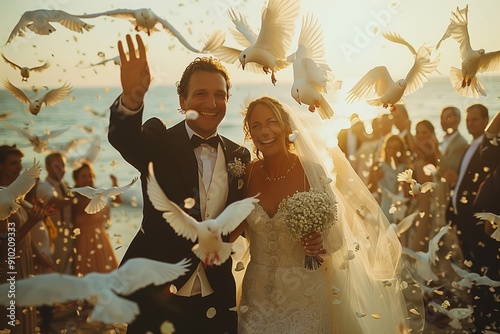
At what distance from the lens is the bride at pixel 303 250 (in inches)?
151

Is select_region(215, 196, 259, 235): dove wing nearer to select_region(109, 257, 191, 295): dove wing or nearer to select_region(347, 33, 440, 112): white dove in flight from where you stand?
select_region(109, 257, 191, 295): dove wing

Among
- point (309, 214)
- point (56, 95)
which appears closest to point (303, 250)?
point (309, 214)

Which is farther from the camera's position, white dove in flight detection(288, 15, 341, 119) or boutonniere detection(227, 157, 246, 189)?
boutonniere detection(227, 157, 246, 189)

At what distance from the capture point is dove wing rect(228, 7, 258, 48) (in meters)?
3.89

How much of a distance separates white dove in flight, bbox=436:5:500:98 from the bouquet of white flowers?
163 centimetres

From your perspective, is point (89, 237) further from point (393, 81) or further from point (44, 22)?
point (393, 81)

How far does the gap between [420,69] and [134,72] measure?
2.29 meters

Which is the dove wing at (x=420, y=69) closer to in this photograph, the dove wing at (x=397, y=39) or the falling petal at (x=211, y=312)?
the dove wing at (x=397, y=39)

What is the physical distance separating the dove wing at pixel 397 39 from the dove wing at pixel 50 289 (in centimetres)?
292

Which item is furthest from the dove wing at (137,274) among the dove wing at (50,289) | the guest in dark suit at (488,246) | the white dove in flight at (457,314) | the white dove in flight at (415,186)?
the guest in dark suit at (488,246)

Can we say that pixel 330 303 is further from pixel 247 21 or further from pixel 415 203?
pixel 415 203

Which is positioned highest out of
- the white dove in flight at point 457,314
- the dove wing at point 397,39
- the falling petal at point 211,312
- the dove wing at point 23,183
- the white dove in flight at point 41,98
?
the dove wing at point 397,39

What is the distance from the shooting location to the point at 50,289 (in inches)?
122

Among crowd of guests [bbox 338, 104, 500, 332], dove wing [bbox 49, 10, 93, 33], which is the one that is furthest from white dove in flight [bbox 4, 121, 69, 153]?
crowd of guests [bbox 338, 104, 500, 332]
